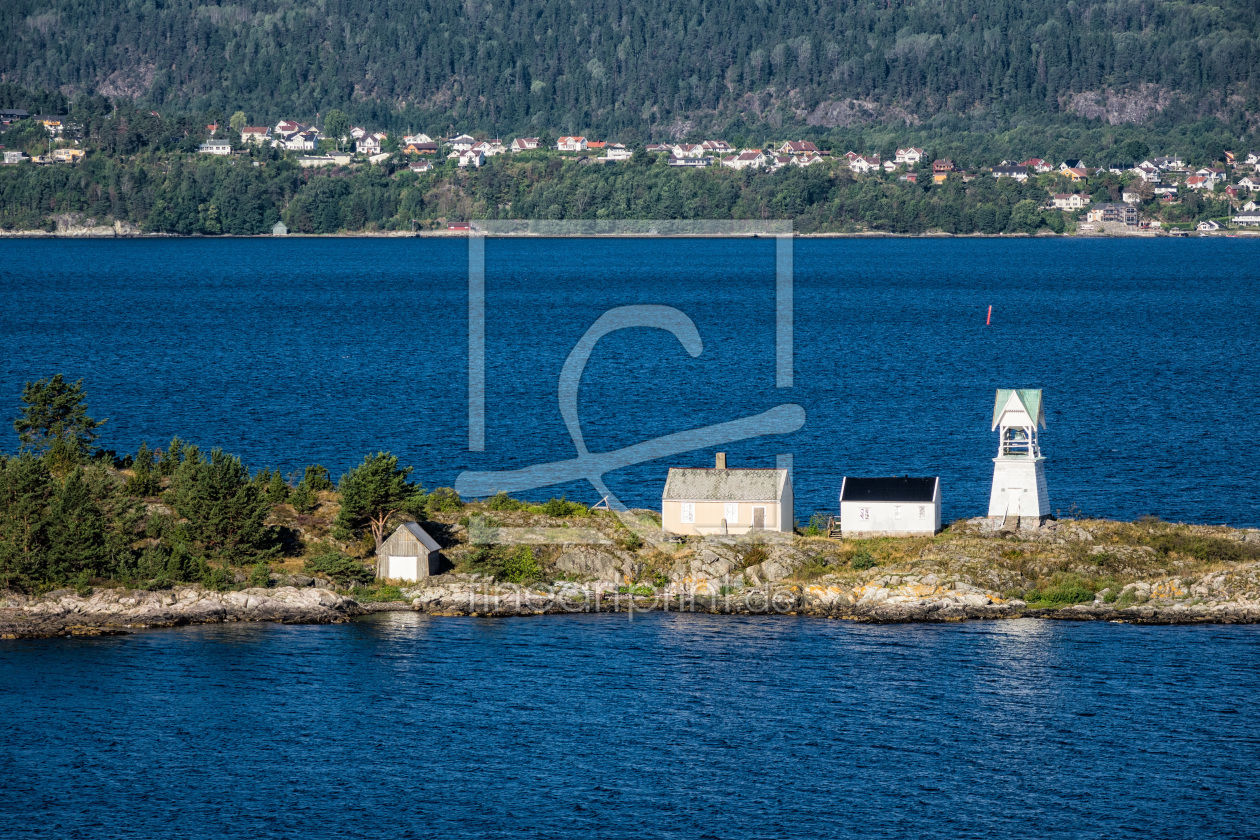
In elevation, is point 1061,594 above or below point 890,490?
below

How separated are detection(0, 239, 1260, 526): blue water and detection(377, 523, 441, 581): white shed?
1849cm

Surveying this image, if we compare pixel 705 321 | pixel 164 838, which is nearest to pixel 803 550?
pixel 164 838

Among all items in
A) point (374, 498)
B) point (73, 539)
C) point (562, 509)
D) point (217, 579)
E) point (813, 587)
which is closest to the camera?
point (73, 539)

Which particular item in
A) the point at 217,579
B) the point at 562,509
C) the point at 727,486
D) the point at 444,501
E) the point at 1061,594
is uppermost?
the point at 727,486

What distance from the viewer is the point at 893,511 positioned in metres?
58.0

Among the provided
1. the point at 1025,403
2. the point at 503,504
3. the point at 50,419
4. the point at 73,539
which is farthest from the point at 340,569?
the point at 1025,403

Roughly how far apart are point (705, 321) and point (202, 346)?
53.8 m

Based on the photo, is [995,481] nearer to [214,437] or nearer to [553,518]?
[553,518]

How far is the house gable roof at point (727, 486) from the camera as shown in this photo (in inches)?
2261

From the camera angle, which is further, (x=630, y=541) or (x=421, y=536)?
(x=630, y=541)

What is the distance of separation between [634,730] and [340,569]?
15416mm

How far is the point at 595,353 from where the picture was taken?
468ft

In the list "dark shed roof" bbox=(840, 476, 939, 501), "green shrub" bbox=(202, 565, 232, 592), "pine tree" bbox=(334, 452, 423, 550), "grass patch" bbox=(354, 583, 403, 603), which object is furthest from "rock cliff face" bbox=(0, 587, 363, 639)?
"dark shed roof" bbox=(840, 476, 939, 501)
